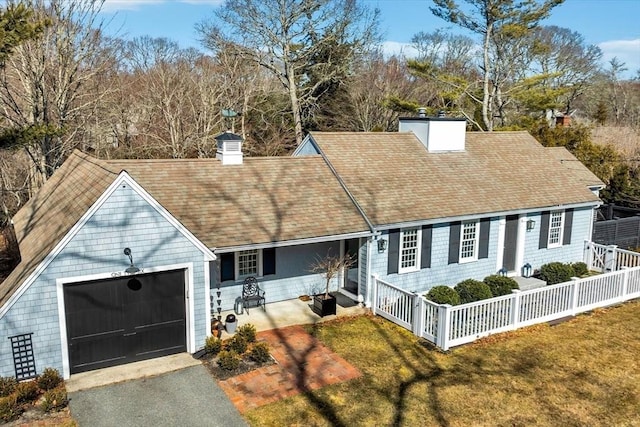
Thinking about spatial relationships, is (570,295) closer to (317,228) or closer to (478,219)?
(478,219)

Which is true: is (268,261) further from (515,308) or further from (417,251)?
(515,308)

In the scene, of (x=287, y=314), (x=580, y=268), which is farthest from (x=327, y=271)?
(x=580, y=268)

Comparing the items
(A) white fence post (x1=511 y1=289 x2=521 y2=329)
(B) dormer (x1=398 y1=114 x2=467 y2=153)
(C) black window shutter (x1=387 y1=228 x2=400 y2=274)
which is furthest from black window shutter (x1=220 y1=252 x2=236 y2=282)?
(B) dormer (x1=398 y1=114 x2=467 y2=153)

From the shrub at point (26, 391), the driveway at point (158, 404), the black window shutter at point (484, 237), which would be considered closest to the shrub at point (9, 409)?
the shrub at point (26, 391)

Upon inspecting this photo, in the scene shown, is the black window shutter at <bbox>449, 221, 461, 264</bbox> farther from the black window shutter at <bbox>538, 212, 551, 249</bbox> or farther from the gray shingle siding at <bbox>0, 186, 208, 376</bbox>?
the gray shingle siding at <bbox>0, 186, 208, 376</bbox>

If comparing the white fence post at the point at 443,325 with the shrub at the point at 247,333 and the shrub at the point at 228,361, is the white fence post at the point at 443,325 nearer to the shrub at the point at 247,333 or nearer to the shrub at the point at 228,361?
the shrub at the point at 247,333
